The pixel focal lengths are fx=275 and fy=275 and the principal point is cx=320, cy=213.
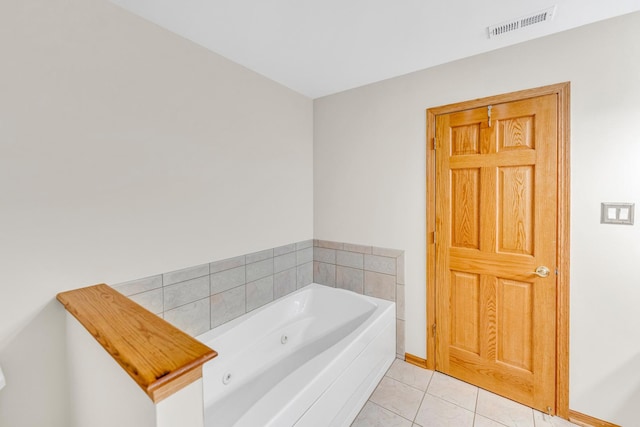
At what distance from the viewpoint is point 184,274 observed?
1.75 m

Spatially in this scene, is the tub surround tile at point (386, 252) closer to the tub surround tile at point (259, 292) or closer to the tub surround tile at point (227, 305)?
the tub surround tile at point (259, 292)

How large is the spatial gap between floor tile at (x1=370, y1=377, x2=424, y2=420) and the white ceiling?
2.39 m

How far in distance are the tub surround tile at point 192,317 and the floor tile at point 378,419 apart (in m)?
1.15

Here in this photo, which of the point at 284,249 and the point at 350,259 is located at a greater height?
the point at 284,249

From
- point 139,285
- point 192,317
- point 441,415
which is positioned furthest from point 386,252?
point 139,285

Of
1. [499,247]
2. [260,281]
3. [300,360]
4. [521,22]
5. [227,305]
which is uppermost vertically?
[521,22]

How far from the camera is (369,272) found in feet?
8.14

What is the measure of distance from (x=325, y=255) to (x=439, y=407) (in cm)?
147

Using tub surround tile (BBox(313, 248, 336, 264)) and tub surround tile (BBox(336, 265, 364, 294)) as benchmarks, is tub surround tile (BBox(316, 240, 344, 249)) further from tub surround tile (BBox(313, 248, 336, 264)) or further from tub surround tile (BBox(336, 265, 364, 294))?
tub surround tile (BBox(336, 265, 364, 294))

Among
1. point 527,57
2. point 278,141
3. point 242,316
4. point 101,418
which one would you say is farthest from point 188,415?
point 527,57

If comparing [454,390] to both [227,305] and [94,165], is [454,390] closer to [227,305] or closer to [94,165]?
[227,305]

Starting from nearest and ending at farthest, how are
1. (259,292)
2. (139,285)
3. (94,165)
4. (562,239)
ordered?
(94,165), (139,285), (562,239), (259,292)

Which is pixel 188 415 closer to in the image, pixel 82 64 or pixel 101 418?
pixel 101 418

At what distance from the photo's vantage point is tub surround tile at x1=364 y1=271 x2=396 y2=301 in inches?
93.0
